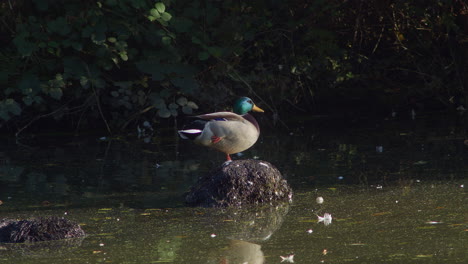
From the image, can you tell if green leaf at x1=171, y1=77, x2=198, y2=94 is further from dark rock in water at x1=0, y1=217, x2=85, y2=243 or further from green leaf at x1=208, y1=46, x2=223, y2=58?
dark rock in water at x1=0, y1=217, x2=85, y2=243

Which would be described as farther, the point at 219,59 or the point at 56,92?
the point at 219,59

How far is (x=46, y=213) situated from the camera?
529cm

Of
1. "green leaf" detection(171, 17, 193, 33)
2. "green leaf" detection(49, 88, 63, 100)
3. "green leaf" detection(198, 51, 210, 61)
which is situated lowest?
"green leaf" detection(49, 88, 63, 100)

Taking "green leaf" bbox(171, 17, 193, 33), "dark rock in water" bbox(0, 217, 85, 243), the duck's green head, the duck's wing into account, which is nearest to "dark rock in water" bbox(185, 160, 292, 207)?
the duck's wing

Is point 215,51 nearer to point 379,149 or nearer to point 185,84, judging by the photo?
point 185,84

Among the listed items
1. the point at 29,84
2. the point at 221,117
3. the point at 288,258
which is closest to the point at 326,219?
the point at 288,258

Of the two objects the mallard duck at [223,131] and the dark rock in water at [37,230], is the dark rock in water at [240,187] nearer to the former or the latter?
the mallard duck at [223,131]

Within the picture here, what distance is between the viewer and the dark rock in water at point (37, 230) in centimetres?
438

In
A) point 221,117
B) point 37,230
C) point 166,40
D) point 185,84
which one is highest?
point 166,40

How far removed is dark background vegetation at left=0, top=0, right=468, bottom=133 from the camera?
8219 mm

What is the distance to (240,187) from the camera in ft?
17.4

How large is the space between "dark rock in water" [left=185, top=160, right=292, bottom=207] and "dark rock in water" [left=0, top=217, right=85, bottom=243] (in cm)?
113

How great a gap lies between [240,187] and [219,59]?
12.2ft

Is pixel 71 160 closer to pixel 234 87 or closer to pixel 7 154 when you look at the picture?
pixel 7 154
